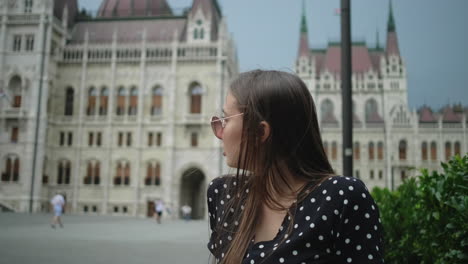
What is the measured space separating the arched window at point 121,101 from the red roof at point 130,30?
4.69 metres

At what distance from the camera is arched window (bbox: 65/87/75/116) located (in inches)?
1516

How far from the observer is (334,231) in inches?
64.7

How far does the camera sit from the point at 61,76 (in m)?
38.4

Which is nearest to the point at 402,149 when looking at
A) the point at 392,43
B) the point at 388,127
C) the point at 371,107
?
the point at 388,127

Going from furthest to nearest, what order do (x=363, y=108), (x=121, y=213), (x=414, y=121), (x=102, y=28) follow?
1. (x=363, y=108)
2. (x=414, y=121)
3. (x=102, y=28)
4. (x=121, y=213)

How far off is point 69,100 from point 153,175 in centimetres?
1031

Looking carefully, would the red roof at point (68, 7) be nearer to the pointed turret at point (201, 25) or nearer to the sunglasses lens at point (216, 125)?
the pointed turret at point (201, 25)

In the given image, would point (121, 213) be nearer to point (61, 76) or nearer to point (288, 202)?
point (61, 76)

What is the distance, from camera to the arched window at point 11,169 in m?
34.8

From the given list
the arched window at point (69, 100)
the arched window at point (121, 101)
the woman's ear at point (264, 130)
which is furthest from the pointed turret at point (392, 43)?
the woman's ear at point (264, 130)

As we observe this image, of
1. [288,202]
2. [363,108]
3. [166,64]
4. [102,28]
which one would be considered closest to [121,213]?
[166,64]

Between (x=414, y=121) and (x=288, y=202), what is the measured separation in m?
54.1

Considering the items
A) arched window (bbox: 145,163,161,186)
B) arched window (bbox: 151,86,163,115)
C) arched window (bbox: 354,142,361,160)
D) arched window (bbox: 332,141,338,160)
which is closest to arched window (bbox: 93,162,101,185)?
arched window (bbox: 145,163,161,186)

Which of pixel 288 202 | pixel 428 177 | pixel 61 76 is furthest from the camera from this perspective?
pixel 61 76
